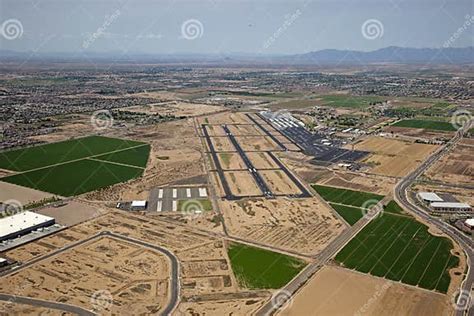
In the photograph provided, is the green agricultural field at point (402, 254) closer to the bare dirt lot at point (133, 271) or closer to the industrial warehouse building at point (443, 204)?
the industrial warehouse building at point (443, 204)

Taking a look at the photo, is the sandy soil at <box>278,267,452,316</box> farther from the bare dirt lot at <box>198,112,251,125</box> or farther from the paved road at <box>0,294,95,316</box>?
the bare dirt lot at <box>198,112,251,125</box>

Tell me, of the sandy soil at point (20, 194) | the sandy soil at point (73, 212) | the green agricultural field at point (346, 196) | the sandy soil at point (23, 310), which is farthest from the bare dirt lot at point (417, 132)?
the sandy soil at point (23, 310)

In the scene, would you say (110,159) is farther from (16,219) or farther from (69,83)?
(69,83)

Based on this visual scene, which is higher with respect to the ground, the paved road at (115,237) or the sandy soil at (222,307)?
the paved road at (115,237)

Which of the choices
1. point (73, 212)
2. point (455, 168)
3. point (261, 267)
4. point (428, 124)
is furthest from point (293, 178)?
point (428, 124)

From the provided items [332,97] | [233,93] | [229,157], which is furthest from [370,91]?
[229,157]

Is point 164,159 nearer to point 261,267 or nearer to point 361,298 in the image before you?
point 261,267
